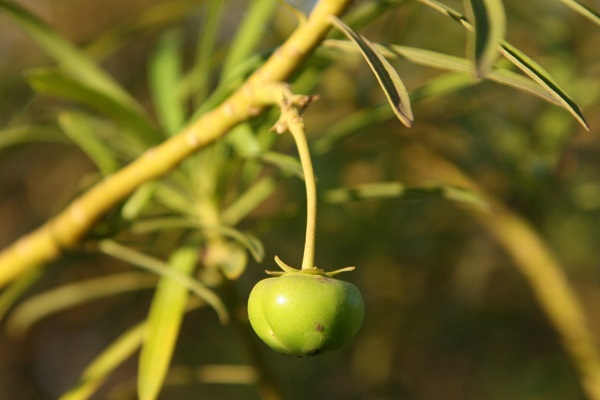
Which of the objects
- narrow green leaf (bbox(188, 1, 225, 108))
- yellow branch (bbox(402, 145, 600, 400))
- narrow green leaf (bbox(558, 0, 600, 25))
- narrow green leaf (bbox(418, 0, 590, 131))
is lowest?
yellow branch (bbox(402, 145, 600, 400))

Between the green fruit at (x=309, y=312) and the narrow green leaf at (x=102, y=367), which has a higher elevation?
the green fruit at (x=309, y=312)

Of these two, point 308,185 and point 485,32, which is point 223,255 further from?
point 485,32

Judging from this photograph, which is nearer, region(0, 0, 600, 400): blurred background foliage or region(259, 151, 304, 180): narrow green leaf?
region(259, 151, 304, 180): narrow green leaf

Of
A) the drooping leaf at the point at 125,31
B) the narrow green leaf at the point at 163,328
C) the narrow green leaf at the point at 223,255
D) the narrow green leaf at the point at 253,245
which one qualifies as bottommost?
the narrow green leaf at the point at 163,328

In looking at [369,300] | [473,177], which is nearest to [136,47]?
[369,300]

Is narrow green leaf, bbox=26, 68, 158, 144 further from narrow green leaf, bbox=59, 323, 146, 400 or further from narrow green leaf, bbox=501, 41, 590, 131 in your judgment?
narrow green leaf, bbox=501, 41, 590, 131

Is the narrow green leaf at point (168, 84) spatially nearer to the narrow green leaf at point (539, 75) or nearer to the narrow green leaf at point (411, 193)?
the narrow green leaf at point (411, 193)

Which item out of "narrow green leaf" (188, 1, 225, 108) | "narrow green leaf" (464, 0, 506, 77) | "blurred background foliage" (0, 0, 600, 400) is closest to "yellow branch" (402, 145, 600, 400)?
"blurred background foliage" (0, 0, 600, 400)

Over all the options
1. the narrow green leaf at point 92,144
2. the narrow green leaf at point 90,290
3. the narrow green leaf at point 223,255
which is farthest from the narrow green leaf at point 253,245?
the narrow green leaf at point 90,290
